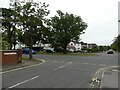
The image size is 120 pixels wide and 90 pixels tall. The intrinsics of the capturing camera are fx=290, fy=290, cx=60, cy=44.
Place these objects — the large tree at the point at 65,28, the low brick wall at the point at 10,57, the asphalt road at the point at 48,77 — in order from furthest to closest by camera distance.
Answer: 1. the large tree at the point at 65,28
2. the low brick wall at the point at 10,57
3. the asphalt road at the point at 48,77

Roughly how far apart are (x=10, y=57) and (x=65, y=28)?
169 ft

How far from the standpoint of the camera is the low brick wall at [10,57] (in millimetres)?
28406

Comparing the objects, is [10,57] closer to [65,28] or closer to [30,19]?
[30,19]

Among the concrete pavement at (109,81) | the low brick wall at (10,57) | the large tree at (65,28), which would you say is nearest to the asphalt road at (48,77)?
the concrete pavement at (109,81)

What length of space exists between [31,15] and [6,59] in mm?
13116

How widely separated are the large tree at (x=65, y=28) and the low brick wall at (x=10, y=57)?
48.5m

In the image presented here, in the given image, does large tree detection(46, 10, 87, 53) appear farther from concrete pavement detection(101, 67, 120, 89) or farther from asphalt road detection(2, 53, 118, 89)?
concrete pavement detection(101, 67, 120, 89)

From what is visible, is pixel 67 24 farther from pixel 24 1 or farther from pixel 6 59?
pixel 6 59

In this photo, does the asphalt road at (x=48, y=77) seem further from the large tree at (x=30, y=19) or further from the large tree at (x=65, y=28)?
the large tree at (x=65, y=28)

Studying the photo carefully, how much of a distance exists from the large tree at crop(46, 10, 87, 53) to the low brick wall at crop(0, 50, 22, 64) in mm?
48488

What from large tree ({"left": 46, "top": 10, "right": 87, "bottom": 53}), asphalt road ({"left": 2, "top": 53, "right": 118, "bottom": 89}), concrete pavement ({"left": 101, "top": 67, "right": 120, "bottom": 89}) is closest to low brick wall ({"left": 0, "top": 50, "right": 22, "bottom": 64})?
asphalt road ({"left": 2, "top": 53, "right": 118, "bottom": 89})

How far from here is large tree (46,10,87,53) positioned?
3167 inches

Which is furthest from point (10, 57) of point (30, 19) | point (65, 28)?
point (65, 28)

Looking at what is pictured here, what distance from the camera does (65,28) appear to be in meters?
80.5
